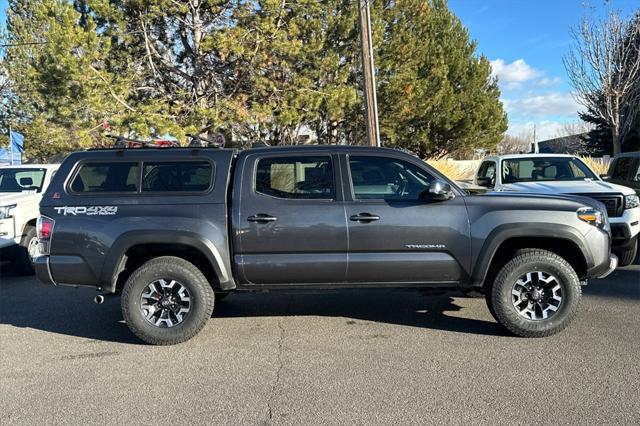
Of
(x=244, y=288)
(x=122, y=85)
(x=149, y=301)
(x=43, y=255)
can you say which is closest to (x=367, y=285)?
(x=244, y=288)

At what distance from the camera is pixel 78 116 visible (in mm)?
15164

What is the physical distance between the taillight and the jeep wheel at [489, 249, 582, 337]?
4247 millimetres

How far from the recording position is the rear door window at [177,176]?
5020 mm

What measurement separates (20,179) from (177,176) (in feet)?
19.7

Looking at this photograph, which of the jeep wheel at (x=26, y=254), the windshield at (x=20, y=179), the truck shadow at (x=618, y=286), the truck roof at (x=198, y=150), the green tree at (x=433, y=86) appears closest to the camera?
the truck roof at (x=198, y=150)

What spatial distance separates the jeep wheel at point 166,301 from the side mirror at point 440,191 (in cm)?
232

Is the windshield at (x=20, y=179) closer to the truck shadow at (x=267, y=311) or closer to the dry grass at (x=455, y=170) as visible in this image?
the truck shadow at (x=267, y=311)

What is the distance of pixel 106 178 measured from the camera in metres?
5.07

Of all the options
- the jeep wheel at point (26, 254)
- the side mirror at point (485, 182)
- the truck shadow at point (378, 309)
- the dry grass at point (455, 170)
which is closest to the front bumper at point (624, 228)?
the side mirror at point (485, 182)

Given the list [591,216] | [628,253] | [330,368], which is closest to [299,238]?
[330,368]

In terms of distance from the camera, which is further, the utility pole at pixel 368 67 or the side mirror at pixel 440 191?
the utility pole at pixel 368 67

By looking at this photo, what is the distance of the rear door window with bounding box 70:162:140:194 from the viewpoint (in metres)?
5.02

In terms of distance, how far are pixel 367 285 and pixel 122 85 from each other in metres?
12.8

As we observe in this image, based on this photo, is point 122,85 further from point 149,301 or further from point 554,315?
point 554,315
